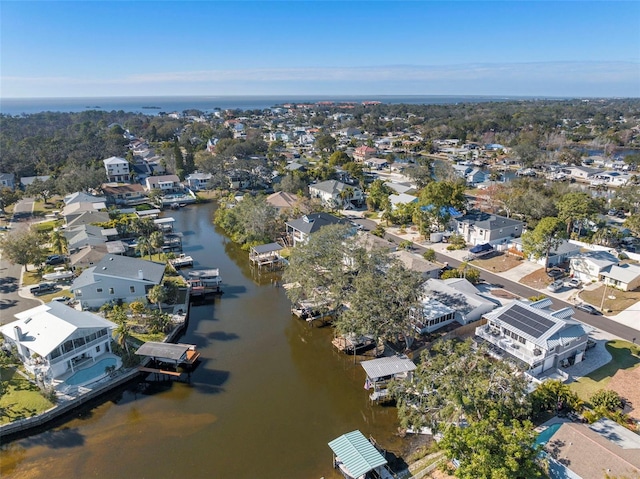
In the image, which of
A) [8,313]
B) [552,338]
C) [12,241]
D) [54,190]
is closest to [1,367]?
[8,313]

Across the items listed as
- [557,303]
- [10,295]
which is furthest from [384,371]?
[10,295]

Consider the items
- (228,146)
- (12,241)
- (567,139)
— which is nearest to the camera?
(12,241)

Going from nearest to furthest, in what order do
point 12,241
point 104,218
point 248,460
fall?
point 248,460
point 12,241
point 104,218

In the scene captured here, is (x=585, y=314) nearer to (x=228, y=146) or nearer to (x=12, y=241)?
(x=12, y=241)

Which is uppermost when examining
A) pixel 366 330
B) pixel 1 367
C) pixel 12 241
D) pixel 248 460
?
pixel 12 241

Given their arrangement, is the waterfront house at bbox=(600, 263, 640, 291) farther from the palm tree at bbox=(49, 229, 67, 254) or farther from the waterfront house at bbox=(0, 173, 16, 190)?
the waterfront house at bbox=(0, 173, 16, 190)

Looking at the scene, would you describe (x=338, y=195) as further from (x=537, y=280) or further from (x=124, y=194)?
(x=124, y=194)

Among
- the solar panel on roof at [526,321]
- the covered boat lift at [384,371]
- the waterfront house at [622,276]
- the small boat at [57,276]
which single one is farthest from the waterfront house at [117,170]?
the waterfront house at [622,276]
